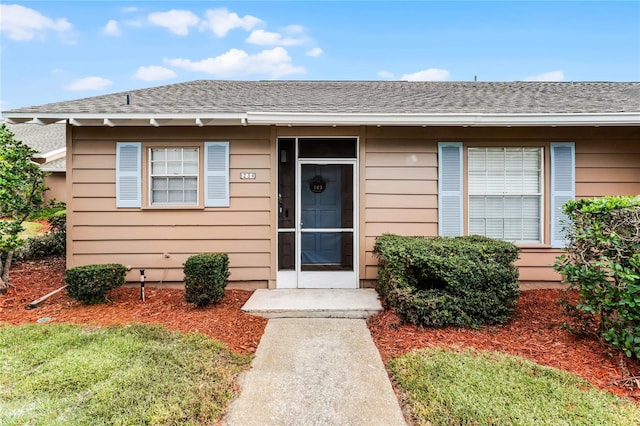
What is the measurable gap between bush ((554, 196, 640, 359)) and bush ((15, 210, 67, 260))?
9033mm

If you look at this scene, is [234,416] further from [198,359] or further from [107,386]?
[107,386]

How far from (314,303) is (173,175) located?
121 inches

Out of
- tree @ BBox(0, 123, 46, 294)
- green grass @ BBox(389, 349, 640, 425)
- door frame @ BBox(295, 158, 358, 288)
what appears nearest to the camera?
green grass @ BBox(389, 349, 640, 425)

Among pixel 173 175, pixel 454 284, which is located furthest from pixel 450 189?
pixel 173 175

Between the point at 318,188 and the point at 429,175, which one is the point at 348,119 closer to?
the point at 318,188

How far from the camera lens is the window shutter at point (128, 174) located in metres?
4.98

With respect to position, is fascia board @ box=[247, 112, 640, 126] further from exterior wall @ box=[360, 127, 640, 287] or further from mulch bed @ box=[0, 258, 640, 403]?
mulch bed @ box=[0, 258, 640, 403]

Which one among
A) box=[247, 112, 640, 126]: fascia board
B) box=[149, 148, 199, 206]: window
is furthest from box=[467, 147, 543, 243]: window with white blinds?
box=[149, 148, 199, 206]: window

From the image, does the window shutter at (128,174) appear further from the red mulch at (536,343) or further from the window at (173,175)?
the red mulch at (536,343)

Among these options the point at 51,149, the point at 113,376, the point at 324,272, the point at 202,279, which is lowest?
the point at 113,376

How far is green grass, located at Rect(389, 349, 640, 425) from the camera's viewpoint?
2059 millimetres

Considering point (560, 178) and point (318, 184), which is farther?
point (318, 184)

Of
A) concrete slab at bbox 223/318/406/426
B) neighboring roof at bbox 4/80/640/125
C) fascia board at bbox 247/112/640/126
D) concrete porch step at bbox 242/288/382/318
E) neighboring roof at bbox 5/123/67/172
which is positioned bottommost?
concrete slab at bbox 223/318/406/426

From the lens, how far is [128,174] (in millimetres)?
4992
